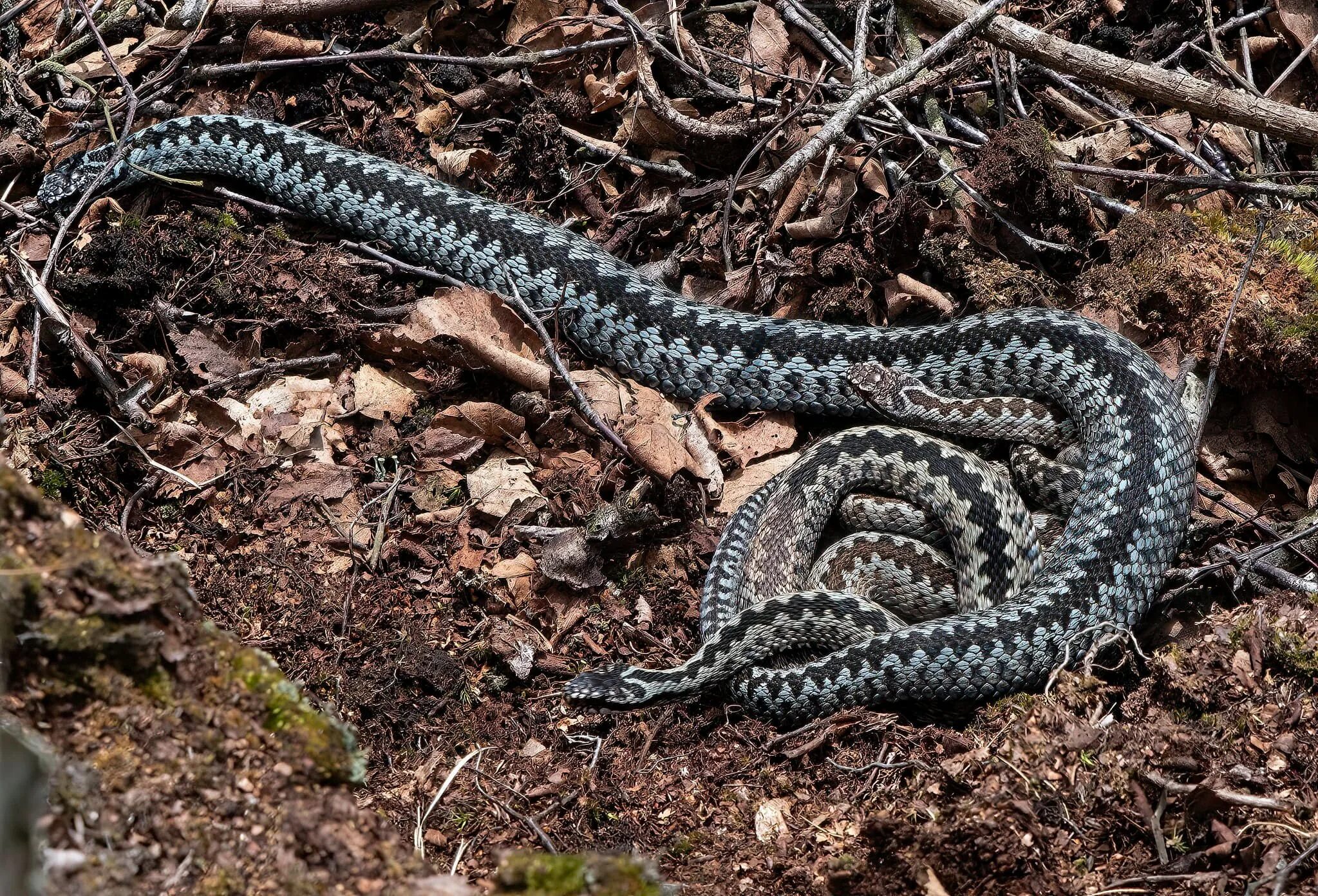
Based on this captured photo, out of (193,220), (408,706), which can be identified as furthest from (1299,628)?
(193,220)

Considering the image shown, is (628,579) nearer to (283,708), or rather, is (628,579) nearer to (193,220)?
(283,708)

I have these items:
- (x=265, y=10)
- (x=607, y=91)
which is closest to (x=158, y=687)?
(x=607, y=91)

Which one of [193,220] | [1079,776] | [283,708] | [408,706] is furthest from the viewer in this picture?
[193,220]

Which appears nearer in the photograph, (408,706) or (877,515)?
(408,706)

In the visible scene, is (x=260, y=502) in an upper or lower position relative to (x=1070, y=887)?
upper

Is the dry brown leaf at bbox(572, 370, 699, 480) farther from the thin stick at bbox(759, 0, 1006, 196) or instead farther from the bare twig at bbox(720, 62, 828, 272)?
the thin stick at bbox(759, 0, 1006, 196)

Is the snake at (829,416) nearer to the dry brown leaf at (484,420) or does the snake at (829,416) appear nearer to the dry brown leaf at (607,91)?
the dry brown leaf at (484,420)
